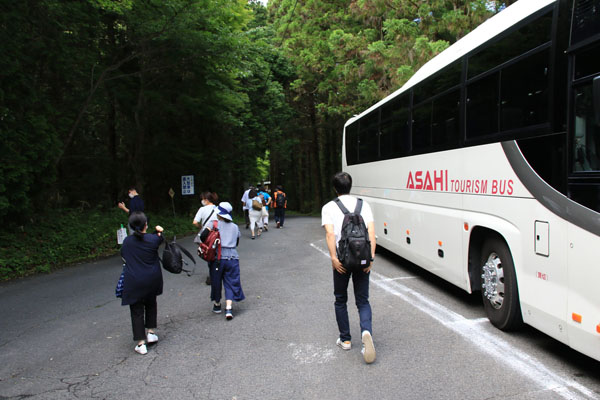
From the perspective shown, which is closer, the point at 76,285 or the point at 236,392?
the point at 236,392

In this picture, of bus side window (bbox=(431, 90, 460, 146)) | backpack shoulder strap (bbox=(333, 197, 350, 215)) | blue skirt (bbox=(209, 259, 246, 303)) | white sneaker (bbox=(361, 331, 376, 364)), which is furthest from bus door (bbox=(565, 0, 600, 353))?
blue skirt (bbox=(209, 259, 246, 303))

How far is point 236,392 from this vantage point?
3.66m

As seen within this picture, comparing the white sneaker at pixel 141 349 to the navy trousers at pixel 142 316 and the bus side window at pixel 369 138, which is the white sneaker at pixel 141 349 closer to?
the navy trousers at pixel 142 316

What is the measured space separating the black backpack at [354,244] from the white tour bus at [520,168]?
1.66 metres

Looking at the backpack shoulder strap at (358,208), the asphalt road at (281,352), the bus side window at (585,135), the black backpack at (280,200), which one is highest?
the bus side window at (585,135)

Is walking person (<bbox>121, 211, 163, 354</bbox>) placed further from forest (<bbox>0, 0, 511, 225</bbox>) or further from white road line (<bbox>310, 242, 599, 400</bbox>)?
forest (<bbox>0, 0, 511, 225</bbox>)

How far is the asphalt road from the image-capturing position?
370 centimetres

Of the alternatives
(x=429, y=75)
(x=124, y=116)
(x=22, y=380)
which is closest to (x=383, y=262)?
(x=429, y=75)

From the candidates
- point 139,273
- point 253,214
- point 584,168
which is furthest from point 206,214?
point 253,214

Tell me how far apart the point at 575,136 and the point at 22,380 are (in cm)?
550

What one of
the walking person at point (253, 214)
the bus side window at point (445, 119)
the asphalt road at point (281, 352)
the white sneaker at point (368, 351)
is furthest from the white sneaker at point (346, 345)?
the walking person at point (253, 214)

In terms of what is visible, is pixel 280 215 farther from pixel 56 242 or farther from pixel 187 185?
pixel 56 242

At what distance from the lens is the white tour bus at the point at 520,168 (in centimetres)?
360

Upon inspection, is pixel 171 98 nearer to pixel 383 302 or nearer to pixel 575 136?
pixel 383 302
